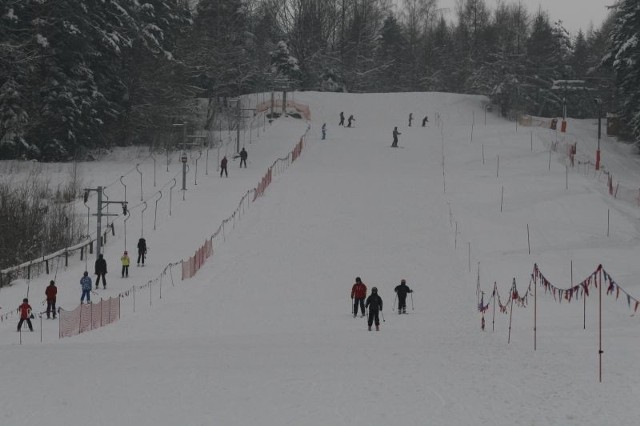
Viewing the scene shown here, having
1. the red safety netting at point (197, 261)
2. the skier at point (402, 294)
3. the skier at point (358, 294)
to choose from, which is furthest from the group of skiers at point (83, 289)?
the skier at point (402, 294)

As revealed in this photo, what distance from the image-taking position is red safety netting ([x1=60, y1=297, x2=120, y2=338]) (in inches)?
947

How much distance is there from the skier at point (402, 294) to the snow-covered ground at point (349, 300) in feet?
2.10

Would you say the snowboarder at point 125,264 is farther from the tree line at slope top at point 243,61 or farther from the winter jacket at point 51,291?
the tree line at slope top at point 243,61

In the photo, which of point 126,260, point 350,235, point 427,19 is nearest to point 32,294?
point 126,260

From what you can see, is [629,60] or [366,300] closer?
[366,300]

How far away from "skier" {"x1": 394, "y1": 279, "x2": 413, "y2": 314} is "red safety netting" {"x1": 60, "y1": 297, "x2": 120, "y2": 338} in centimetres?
839

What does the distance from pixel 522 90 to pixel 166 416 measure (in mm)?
70560

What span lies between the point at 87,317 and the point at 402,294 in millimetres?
9284

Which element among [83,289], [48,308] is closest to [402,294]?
[83,289]

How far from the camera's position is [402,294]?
25438mm

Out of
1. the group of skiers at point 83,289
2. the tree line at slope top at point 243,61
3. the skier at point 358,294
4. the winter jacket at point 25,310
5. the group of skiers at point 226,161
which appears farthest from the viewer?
the tree line at slope top at point 243,61

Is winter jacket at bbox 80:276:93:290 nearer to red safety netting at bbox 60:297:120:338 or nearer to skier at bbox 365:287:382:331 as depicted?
red safety netting at bbox 60:297:120:338

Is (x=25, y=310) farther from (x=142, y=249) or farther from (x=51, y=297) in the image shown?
(x=142, y=249)

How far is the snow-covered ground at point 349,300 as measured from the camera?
15070mm
